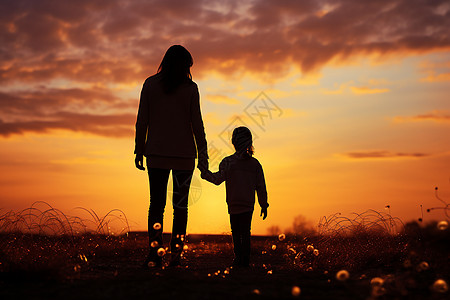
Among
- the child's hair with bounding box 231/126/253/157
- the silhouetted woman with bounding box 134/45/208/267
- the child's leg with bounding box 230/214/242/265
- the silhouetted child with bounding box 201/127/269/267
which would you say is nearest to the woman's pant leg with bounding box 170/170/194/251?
the silhouetted woman with bounding box 134/45/208/267

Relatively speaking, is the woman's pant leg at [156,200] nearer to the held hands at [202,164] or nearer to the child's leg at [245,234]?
the held hands at [202,164]

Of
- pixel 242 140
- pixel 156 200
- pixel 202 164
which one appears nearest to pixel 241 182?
pixel 242 140

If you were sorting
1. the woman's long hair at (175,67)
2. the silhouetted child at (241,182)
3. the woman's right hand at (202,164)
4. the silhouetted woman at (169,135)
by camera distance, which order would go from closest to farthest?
the silhouetted woman at (169,135) < the woman's long hair at (175,67) < the woman's right hand at (202,164) < the silhouetted child at (241,182)

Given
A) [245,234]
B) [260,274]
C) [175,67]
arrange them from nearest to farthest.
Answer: [260,274] → [175,67] → [245,234]

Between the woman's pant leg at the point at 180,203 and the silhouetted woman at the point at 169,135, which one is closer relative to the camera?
the silhouetted woman at the point at 169,135

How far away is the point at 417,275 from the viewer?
18.0 ft

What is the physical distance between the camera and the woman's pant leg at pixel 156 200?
6.00 meters

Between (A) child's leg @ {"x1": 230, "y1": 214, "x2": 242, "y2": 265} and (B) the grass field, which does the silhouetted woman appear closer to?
(B) the grass field

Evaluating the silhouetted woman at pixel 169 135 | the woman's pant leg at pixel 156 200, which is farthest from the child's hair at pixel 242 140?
the woman's pant leg at pixel 156 200

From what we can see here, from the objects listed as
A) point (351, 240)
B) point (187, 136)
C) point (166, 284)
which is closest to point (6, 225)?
point (187, 136)

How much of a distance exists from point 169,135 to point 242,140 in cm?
175

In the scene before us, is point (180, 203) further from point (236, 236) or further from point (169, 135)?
point (236, 236)

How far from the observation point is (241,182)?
7391mm

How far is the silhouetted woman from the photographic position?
5988 millimetres
